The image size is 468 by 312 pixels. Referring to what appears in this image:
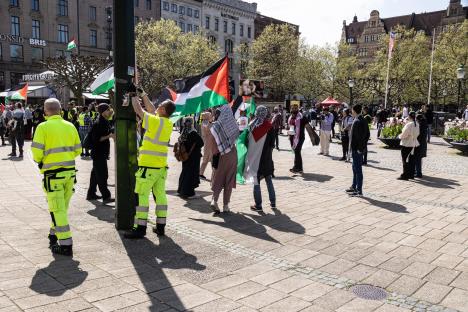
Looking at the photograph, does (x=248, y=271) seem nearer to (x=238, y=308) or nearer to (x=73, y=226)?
(x=238, y=308)

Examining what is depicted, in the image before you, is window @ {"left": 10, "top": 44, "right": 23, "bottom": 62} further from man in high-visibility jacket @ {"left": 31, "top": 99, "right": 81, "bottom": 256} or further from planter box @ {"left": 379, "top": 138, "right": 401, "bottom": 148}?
man in high-visibility jacket @ {"left": 31, "top": 99, "right": 81, "bottom": 256}

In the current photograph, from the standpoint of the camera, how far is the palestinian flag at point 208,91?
299 inches

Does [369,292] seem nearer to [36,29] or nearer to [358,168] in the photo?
[358,168]

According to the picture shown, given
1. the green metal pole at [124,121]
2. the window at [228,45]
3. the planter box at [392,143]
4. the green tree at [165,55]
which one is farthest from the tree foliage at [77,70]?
the window at [228,45]

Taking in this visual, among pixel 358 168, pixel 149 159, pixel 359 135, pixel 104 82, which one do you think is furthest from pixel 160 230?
pixel 359 135

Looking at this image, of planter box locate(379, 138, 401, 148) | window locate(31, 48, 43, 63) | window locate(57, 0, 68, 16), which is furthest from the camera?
window locate(57, 0, 68, 16)

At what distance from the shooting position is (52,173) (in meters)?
4.93

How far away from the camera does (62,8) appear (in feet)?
163

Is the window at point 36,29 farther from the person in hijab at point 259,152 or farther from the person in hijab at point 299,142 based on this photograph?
the person in hijab at point 259,152

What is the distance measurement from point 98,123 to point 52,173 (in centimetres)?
325

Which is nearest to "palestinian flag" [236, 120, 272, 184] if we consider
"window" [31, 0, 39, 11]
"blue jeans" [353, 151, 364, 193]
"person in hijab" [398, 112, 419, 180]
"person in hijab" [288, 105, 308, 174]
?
"blue jeans" [353, 151, 364, 193]

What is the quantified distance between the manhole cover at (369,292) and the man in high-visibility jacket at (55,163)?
329 centimetres

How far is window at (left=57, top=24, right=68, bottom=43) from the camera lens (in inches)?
1959

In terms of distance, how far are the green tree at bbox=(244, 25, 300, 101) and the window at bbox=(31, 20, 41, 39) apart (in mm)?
24945
